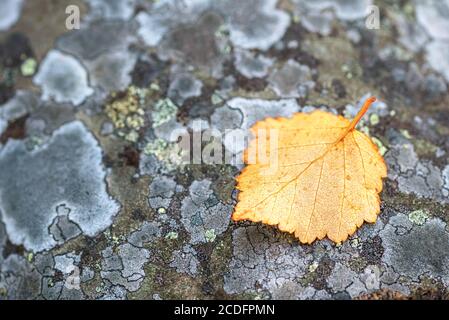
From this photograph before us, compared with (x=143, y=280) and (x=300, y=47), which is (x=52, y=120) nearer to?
(x=143, y=280)

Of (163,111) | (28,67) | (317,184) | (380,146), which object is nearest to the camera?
(317,184)

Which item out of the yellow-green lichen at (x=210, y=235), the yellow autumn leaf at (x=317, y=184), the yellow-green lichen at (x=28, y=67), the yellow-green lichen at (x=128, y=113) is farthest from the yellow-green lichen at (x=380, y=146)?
the yellow-green lichen at (x=28, y=67)

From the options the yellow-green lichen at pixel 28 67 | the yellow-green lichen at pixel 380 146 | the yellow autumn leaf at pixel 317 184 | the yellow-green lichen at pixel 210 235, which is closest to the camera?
the yellow autumn leaf at pixel 317 184

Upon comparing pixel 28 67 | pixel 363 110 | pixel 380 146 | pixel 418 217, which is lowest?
pixel 418 217

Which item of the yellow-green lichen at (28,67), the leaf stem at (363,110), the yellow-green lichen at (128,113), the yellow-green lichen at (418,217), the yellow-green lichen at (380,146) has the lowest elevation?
the yellow-green lichen at (418,217)

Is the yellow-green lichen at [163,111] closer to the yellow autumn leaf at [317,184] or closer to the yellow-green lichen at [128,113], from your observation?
the yellow-green lichen at [128,113]

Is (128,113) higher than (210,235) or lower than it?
higher

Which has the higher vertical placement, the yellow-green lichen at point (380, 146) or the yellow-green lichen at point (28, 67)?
the yellow-green lichen at point (28, 67)

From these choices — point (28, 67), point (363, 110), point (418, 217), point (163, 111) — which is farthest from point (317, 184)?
point (28, 67)

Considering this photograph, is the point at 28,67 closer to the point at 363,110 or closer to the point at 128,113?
the point at 128,113

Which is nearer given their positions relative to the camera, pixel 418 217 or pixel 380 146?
pixel 418 217
